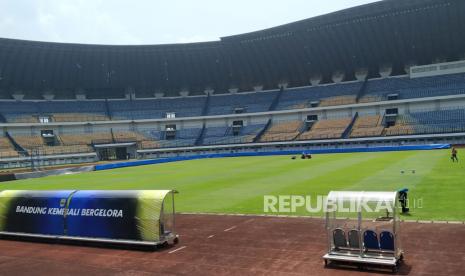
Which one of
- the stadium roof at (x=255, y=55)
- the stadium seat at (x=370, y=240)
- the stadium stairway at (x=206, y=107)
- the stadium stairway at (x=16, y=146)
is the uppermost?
the stadium roof at (x=255, y=55)

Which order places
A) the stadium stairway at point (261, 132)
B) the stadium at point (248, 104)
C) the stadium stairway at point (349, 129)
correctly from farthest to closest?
the stadium stairway at point (261, 132), the stadium stairway at point (349, 129), the stadium at point (248, 104)

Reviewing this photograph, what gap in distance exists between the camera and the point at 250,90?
98.1m

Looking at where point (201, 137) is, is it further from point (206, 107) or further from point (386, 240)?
point (386, 240)

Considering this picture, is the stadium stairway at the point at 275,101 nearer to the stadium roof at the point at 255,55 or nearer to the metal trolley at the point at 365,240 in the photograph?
the stadium roof at the point at 255,55

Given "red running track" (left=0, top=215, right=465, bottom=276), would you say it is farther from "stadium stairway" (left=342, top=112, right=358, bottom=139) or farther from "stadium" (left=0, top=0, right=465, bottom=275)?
"stadium stairway" (left=342, top=112, right=358, bottom=139)

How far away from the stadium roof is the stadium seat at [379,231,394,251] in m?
66.6

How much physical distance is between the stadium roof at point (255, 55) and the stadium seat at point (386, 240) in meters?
66.6

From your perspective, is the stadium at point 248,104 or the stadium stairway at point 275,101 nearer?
the stadium at point 248,104

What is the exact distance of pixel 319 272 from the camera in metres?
11.2

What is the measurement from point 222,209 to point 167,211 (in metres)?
6.08

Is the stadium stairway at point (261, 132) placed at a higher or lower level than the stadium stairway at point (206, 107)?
lower

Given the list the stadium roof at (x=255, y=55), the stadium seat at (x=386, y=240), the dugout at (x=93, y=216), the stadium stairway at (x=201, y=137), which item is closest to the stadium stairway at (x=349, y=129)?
the stadium roof at (x=255, y=55)

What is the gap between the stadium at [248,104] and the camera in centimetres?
5152

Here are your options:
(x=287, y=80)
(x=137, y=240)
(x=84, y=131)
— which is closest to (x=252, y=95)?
(x=287, y=80)
